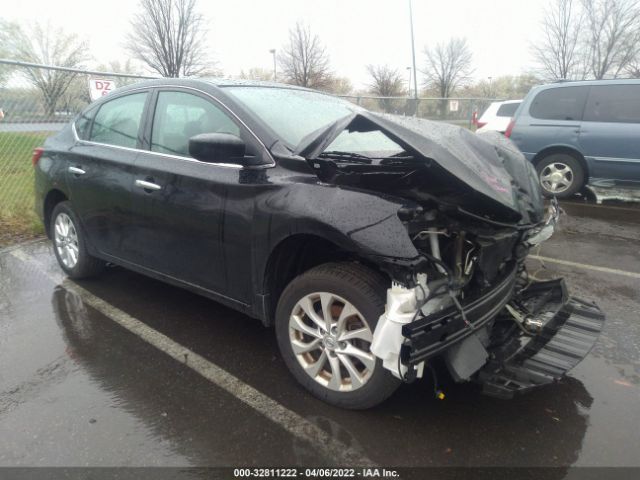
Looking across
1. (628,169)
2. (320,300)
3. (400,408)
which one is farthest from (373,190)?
(628,169)

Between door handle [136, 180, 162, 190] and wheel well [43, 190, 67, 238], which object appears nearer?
door handle [136, 180, 162, 190]

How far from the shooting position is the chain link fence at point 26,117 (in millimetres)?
5996

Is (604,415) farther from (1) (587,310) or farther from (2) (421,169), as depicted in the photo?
(2) (421,169)

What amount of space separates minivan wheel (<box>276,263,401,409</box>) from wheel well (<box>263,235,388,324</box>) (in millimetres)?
136

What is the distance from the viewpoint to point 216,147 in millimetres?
2568

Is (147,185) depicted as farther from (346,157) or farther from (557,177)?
(557,177)

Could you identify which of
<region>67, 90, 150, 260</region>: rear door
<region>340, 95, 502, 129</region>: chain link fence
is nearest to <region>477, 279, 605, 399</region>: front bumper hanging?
<region>67, 90, 150, 260</region>: rear door

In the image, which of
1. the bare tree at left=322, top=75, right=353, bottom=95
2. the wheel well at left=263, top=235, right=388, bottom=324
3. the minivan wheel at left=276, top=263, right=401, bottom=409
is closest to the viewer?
the minivan wheel at left=276, top=263, right=401, bottom=409

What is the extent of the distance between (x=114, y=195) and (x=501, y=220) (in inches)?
109

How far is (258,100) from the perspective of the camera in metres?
3.10

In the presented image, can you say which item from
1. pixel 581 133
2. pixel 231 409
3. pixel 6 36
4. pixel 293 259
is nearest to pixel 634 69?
pixel 581 133

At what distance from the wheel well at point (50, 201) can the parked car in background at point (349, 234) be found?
44.3 inches

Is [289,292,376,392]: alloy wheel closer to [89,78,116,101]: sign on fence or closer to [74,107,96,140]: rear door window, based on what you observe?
[74,107,96,140]: rear door window

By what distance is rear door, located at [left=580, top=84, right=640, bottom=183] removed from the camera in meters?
7.11
